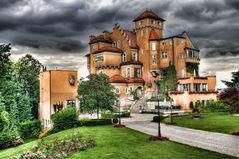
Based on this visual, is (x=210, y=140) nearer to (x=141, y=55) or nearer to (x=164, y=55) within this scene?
(x=164, y=55)

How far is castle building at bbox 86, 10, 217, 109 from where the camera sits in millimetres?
65812

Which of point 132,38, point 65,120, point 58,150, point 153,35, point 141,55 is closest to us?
point 58,150

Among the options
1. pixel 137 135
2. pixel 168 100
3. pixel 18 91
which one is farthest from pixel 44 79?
pixel 137 135

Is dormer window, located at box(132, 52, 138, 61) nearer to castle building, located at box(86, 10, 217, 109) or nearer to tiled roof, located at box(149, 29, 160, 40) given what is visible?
castle building, located at box(86, 10, 217, 109)

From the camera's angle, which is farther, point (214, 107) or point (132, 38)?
point (132, 38)

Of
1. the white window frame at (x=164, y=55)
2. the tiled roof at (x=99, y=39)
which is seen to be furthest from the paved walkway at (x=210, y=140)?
the tiled roof at (x=99, y=39)

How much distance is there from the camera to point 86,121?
115ft

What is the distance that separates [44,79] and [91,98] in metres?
9.96

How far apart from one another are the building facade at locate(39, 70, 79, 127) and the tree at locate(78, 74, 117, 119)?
4.07 metres

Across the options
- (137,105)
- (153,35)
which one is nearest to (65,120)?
(137,105)

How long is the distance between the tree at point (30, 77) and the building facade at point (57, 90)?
33.6 ft

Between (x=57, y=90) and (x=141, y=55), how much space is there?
96.7ft

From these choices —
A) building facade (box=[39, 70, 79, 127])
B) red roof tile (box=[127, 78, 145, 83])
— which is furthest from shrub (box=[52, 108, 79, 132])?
red roof tile (box=[127, 78, 145, 83])

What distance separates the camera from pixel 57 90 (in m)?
45.7
